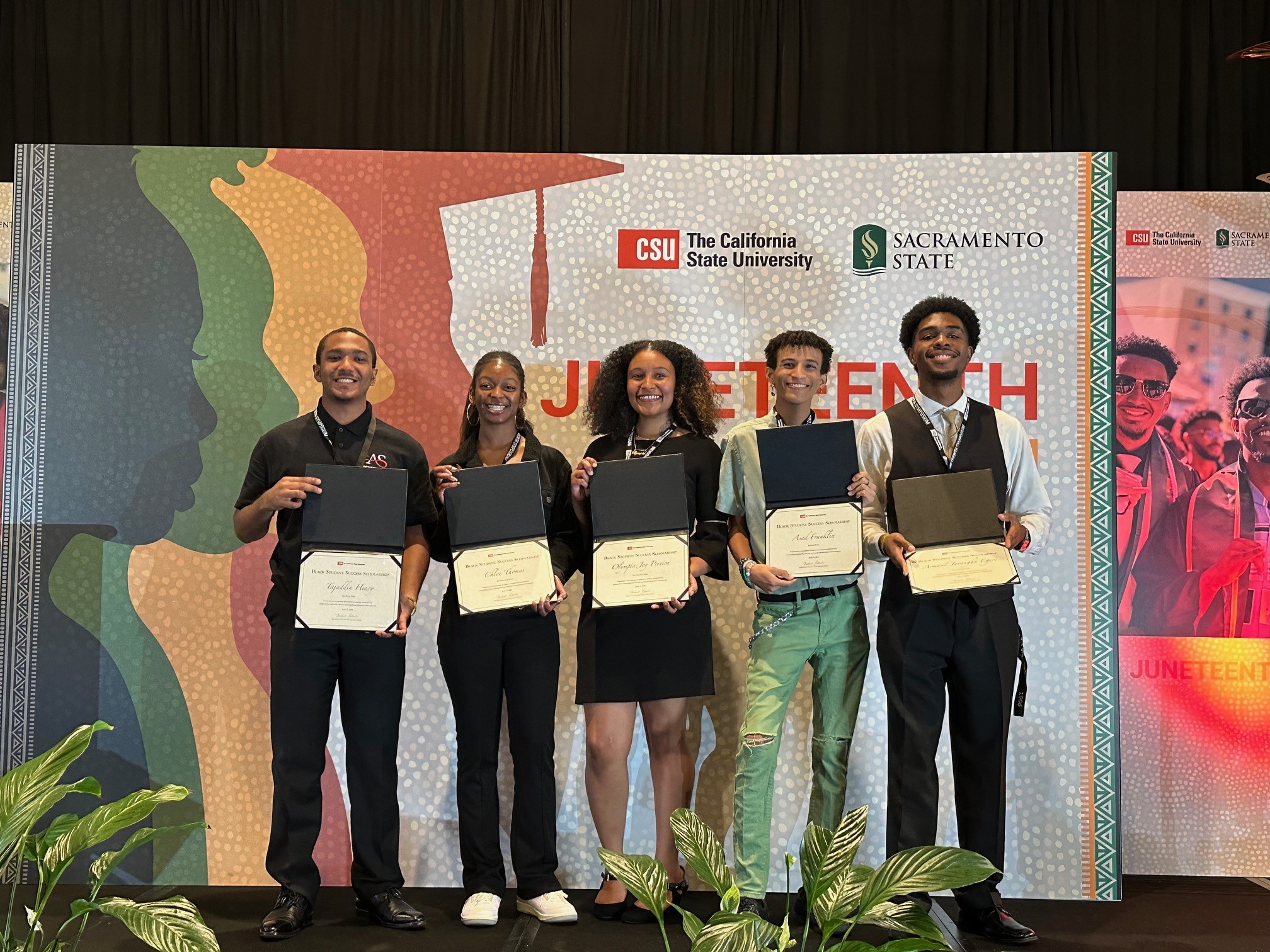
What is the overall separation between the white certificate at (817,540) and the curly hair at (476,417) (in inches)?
35.3

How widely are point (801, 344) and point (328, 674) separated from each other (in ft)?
5.95

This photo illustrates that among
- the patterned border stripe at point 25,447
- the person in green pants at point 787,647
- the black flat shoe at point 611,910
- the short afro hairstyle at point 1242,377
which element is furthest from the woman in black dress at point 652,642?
the short afro hairstyle at point 1242,377

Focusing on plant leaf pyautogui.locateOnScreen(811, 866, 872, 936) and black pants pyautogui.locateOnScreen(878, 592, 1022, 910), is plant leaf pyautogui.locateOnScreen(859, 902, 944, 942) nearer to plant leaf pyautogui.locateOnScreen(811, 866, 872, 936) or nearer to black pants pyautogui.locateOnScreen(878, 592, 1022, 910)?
plant leaf pyautogui.locateOnScreen(811, 866, 872, 936)

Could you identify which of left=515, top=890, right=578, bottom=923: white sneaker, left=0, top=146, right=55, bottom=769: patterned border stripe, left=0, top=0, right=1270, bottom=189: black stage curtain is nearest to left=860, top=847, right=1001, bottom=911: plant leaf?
left=515, top=890, right=578, bottom=923: white sneaker

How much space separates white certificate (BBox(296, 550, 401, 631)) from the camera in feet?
10.6

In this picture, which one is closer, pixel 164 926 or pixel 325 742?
pixel 164 926

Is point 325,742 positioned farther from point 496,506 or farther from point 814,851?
point 814,851

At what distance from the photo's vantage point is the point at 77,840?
205cm

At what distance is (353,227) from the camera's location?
401 cm

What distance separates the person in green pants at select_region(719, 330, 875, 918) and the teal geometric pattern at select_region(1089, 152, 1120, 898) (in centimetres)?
100

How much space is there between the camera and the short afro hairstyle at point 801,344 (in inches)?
135

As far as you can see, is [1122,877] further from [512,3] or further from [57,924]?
[512,3]

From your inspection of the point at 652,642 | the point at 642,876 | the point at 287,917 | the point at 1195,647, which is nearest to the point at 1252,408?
the point at 1195,647

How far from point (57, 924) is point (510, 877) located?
1.49 m
